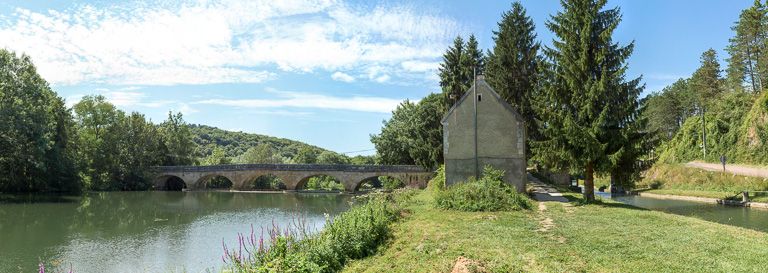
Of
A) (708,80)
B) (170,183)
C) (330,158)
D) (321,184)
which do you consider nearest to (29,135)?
(170,183)

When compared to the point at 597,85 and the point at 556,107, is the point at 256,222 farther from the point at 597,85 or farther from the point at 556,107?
the point at 597,85

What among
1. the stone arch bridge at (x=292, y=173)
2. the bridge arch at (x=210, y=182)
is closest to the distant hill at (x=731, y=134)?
the stone arch bridge at (x=292, y=173)

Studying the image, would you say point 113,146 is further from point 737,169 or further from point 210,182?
point 737,169

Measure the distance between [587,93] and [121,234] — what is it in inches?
816

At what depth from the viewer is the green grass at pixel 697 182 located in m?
39.4

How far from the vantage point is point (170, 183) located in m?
66.0

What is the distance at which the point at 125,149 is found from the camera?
195ft

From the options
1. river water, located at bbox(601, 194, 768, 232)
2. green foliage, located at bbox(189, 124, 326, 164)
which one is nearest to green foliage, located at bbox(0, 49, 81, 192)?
river water, located at bbox(601, 194, 768, 232)

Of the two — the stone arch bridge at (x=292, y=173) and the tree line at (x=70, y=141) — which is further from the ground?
the tree line at (x=70, y=141)

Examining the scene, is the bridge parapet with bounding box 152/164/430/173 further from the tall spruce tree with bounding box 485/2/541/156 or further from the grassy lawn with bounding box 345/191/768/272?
the grassy lawn with bounding box 345/191/768/272

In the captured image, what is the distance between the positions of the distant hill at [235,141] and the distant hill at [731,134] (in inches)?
3799

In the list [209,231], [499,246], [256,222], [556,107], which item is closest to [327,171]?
[256,222]

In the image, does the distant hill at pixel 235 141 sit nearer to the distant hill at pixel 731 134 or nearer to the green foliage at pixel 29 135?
the green foliage at pixel 29 135

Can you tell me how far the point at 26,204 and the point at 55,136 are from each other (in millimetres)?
11323
